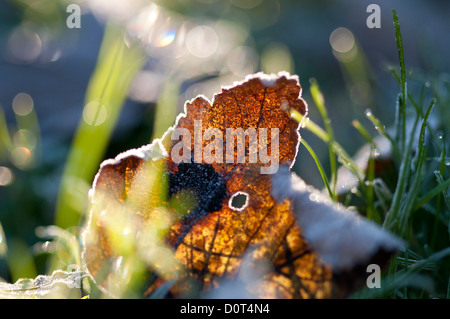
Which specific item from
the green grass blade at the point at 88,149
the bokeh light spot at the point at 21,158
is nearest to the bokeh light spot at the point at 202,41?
the green grass blade at the point at 88,149

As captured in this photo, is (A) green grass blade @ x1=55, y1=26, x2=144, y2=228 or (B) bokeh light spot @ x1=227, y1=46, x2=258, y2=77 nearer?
(A) green grass blade @ x1=55, y1=26, x2=144, y2=228

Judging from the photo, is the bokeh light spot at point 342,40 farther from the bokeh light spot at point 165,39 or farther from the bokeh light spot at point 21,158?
the bokeh light spot at point 21,158

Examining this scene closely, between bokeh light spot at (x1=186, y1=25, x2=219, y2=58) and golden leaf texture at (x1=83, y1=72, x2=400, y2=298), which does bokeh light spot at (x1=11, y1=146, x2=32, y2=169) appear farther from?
bokeh light spot at (x1=186, y1=25, x2=219, y2=58)

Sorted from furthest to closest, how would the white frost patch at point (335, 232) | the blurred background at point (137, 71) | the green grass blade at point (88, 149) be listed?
the blurred background at point (137, 71)
the green grass blade at point (88, 149)
the white frost patch at point (335, 232)

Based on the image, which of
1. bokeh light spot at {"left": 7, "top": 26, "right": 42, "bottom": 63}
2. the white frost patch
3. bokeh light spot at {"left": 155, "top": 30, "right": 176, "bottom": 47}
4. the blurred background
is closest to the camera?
the white frost patch

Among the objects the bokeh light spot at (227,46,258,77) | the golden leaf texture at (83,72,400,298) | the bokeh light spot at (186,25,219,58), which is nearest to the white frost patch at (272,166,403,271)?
the golden leaf texture at (83,72,400,298)
